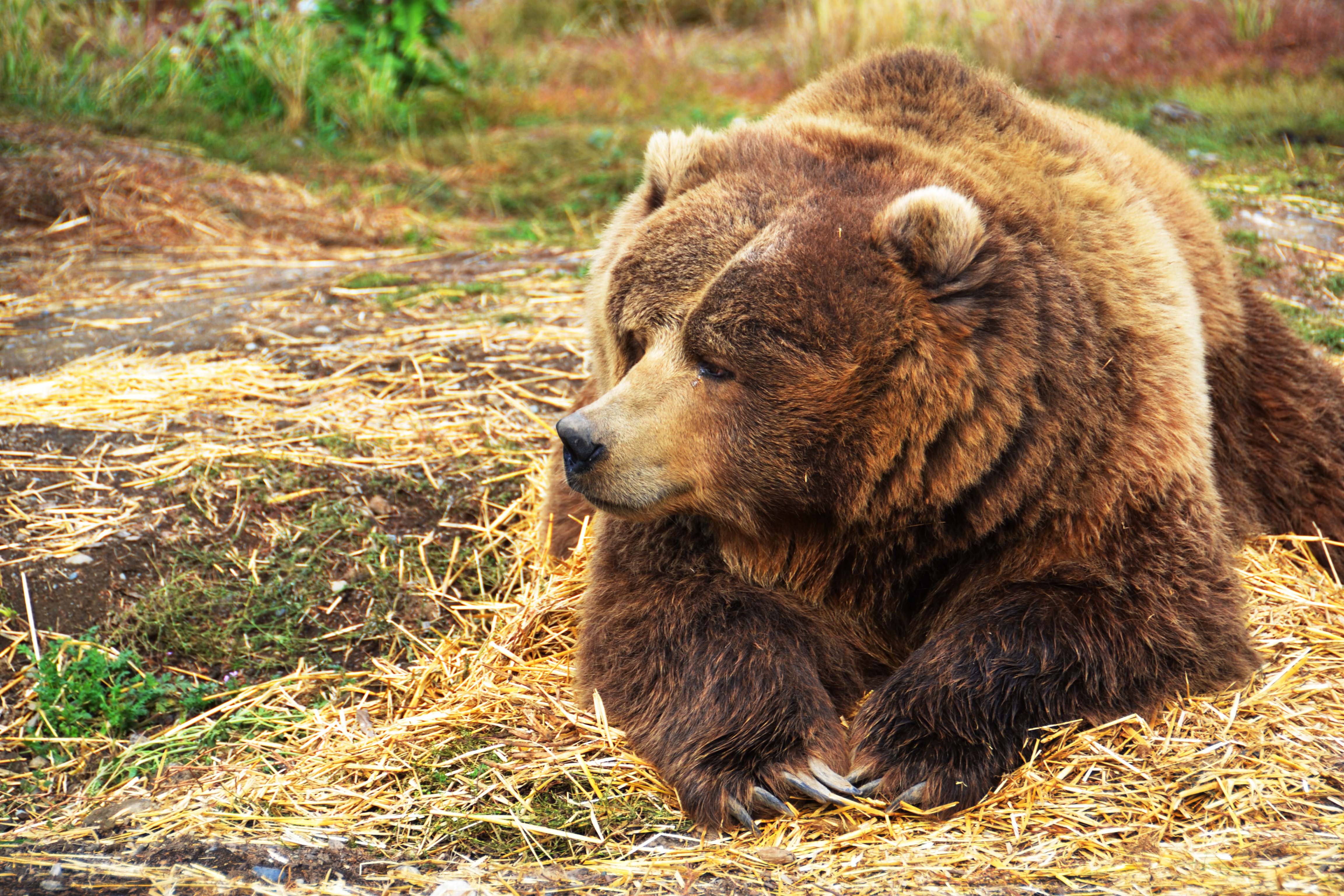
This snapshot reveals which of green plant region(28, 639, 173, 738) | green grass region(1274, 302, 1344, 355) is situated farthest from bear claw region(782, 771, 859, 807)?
green grass region(1274, 302, 1344, 355)

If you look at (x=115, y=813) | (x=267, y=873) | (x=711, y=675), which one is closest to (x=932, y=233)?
(x=711, y=675)

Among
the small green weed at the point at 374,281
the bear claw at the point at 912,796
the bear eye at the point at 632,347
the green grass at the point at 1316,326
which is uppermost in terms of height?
the bear eye at the point at 632,347

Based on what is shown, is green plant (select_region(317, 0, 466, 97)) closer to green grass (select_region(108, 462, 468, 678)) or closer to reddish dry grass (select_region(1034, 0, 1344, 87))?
reddish dry grass (select_region(1034, 0, 1344, 87))

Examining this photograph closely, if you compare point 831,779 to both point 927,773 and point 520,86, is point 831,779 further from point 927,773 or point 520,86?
point 520,86

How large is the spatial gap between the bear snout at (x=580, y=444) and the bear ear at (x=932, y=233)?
2.72 ft

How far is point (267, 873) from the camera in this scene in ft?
7.75

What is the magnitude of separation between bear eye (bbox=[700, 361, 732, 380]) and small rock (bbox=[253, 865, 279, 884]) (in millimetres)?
1475

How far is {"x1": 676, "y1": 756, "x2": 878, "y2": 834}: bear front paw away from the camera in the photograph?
2.63m

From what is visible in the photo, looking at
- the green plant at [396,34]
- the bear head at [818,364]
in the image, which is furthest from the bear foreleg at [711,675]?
the green plant at [396,34]

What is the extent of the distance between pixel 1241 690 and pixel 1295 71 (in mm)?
8486

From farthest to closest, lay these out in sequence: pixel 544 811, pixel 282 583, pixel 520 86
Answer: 1. pixel 520 86
2. pixel 282 583
3. pixel 544 811

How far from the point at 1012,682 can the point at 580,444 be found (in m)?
1.19

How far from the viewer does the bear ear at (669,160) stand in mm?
3121

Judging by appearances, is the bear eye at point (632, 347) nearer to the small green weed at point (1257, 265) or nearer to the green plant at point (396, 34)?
the small green weed at point (1257, 265)
